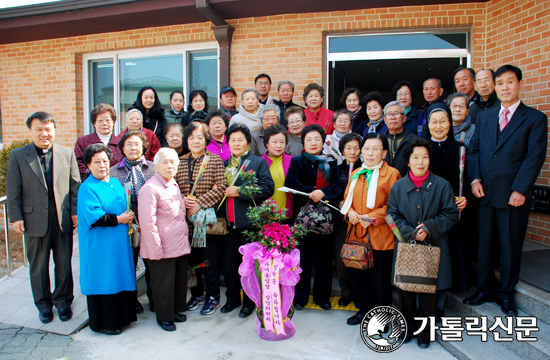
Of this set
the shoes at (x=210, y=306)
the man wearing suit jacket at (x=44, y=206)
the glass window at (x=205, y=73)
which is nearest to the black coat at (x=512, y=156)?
the shoes at (x=210, y=306)

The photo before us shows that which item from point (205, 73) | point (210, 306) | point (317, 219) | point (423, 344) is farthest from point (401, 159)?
point (205, 73)

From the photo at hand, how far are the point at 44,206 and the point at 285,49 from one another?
3983 millimetres

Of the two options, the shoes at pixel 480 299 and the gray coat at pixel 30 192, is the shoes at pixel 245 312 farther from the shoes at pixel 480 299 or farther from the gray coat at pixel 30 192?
the shoes at pixel 480 299

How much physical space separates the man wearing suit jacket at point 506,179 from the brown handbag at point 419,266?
69cm

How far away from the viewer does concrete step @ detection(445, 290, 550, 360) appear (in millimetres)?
2594

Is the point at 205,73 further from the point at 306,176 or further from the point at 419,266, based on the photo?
the point at 419,266

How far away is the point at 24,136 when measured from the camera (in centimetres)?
700

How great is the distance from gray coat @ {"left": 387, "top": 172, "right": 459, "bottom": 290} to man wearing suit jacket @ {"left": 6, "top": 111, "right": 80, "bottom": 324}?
3108 mm

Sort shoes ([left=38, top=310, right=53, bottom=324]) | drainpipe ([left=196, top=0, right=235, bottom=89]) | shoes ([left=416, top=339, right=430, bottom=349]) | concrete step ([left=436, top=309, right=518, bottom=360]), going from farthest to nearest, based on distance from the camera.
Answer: drainpipe ([left=196, top=0, right=235, bottom=89]), shoes ([left=38, top=310, right=53, bottom=324]), shoes ([left=416, top=339, right=430, bottom=349]), concrete step ([left=436, top=309, right=518, bottom=360])

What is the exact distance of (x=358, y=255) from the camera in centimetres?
312

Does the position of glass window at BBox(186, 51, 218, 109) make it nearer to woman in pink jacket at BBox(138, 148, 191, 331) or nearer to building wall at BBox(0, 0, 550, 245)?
building wall at BBox(0, 0, 550, 245)

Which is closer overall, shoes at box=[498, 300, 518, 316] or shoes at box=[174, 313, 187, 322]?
shoes at box=[498, 300, 518, 316]

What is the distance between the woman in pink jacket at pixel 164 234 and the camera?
10.4ft

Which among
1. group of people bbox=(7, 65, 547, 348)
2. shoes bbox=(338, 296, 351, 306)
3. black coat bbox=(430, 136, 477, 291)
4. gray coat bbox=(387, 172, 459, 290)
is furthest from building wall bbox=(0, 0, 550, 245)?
shoes bbox=(338, 296, 351, 306)
